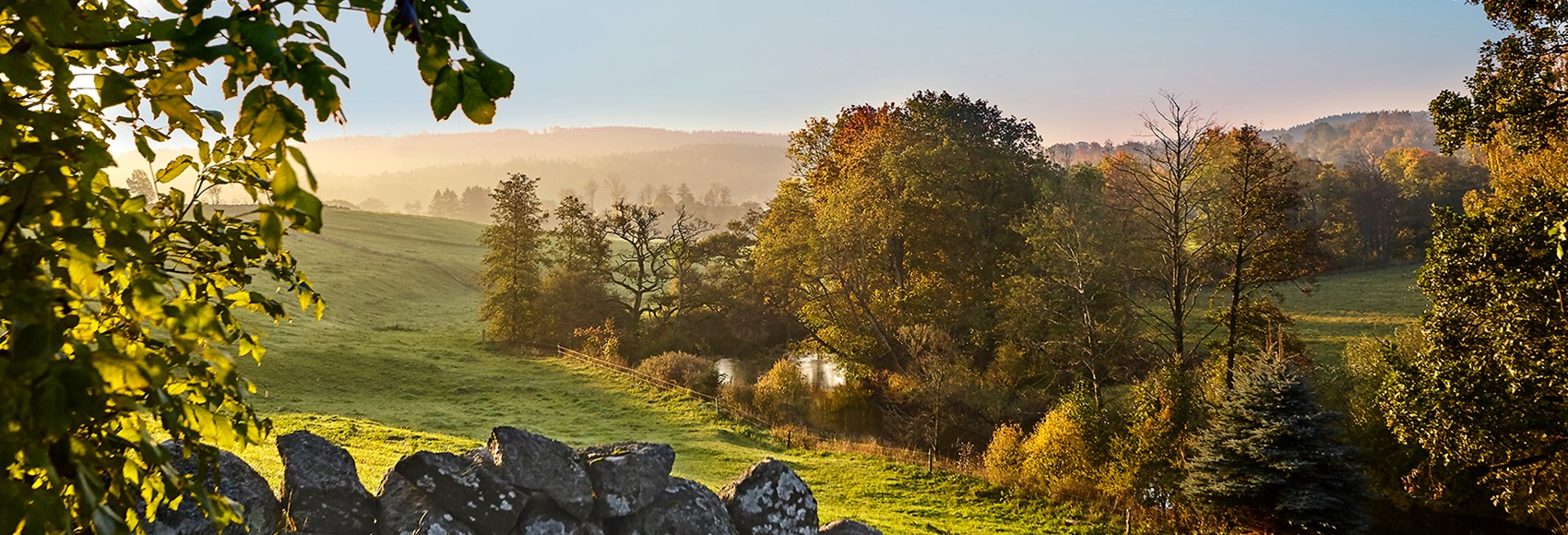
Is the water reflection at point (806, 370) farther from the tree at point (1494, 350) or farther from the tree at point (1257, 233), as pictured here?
the tree at point (1494, 350)

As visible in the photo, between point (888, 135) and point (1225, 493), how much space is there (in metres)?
26.0

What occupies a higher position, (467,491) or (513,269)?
(513,269)

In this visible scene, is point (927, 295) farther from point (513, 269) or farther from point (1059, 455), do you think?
point (513, 269)

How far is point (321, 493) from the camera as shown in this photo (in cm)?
889

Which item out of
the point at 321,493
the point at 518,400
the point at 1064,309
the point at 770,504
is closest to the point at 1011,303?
the point at 1064,309

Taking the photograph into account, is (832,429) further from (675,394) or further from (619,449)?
(619,449)

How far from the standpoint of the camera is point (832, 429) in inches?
1289

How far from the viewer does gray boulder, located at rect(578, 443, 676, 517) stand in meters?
10.2

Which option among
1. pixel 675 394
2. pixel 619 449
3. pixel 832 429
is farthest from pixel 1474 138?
pixel 675 394

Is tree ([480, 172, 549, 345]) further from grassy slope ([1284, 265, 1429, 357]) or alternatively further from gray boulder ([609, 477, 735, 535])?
grassy slope ([1284, 265, 1429, 357])

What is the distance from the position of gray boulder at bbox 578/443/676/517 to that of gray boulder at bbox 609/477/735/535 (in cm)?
13

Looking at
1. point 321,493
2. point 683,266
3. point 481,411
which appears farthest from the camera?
point 683,266

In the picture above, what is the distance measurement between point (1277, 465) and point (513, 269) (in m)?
41.0

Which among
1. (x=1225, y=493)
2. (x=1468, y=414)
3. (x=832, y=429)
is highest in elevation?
(x=1468, y=414)
